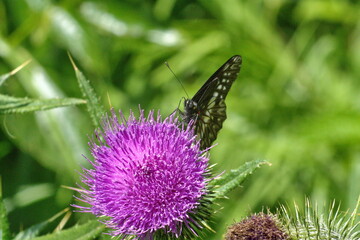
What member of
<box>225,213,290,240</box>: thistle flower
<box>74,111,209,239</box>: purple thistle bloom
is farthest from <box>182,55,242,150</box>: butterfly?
<box>225,213,290,240</box>: thistle flower

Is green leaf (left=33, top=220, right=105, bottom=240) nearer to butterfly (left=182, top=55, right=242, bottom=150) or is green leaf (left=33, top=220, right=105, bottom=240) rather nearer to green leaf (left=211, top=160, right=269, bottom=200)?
green leaf (left=211, top=160, right=269, bottom=200)

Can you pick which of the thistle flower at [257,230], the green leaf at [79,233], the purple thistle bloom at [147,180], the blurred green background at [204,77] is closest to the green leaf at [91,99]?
the purple thistle bloom at [147,180]

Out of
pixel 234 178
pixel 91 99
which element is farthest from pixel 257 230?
pixel 91 99

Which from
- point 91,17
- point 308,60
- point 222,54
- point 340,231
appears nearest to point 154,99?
point 222,54

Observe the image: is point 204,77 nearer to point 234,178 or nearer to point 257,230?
point 234,178

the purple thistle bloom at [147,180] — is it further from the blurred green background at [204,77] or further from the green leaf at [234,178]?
the blurred green background at [204,77]

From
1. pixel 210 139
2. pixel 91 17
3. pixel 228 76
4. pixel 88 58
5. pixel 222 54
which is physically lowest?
pixel 210 139

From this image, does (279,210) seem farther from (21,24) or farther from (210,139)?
(21,24)

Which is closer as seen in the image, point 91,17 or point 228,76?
point 228,76
